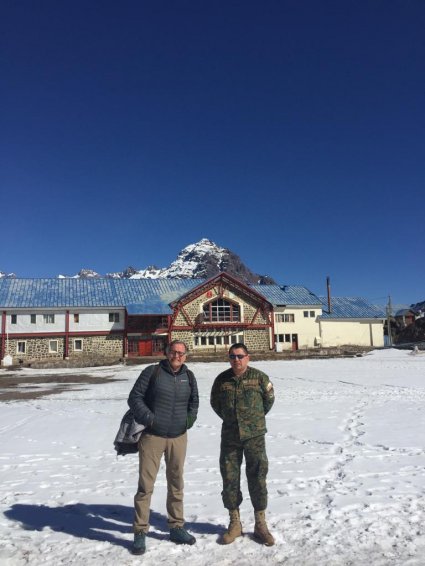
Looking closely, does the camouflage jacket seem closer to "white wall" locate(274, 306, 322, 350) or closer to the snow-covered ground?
the snow-covered ground

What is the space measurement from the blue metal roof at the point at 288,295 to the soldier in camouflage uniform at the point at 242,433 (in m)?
41.2

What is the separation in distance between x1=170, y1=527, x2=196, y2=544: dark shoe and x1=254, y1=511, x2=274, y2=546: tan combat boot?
661 mm

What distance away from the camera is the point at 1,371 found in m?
32.0

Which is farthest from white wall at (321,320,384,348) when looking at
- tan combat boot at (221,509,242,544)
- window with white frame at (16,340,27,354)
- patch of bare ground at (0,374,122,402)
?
tan combat boot at (221,509,242,544)

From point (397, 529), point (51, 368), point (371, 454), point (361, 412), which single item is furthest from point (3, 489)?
point (51, 368)

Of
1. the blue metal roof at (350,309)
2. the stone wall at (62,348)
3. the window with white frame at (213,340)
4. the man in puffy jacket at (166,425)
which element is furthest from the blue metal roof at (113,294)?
the man in puffy jacket at (166,425)

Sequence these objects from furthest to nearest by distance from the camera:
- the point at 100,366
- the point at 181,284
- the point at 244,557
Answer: the point at 181,284
the point at 100,366
the point at 244,557

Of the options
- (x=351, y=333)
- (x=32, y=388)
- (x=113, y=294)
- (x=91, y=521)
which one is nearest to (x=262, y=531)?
(x=91, y=521)

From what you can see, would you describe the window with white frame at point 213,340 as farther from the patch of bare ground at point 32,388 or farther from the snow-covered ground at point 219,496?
the snow-covered ground at point 219,496

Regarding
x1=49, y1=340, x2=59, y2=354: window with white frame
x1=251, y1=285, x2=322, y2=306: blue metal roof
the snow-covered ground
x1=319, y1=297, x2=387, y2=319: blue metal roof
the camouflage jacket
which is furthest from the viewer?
x1=319, y1=297, x2=387, y2=319: blue metal roof

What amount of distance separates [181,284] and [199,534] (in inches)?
1621

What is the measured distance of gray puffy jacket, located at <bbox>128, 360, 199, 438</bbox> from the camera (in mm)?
4586

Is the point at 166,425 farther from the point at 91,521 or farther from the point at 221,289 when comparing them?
the point at 221,289

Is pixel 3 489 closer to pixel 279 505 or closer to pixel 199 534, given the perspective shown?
pixel 199 534
